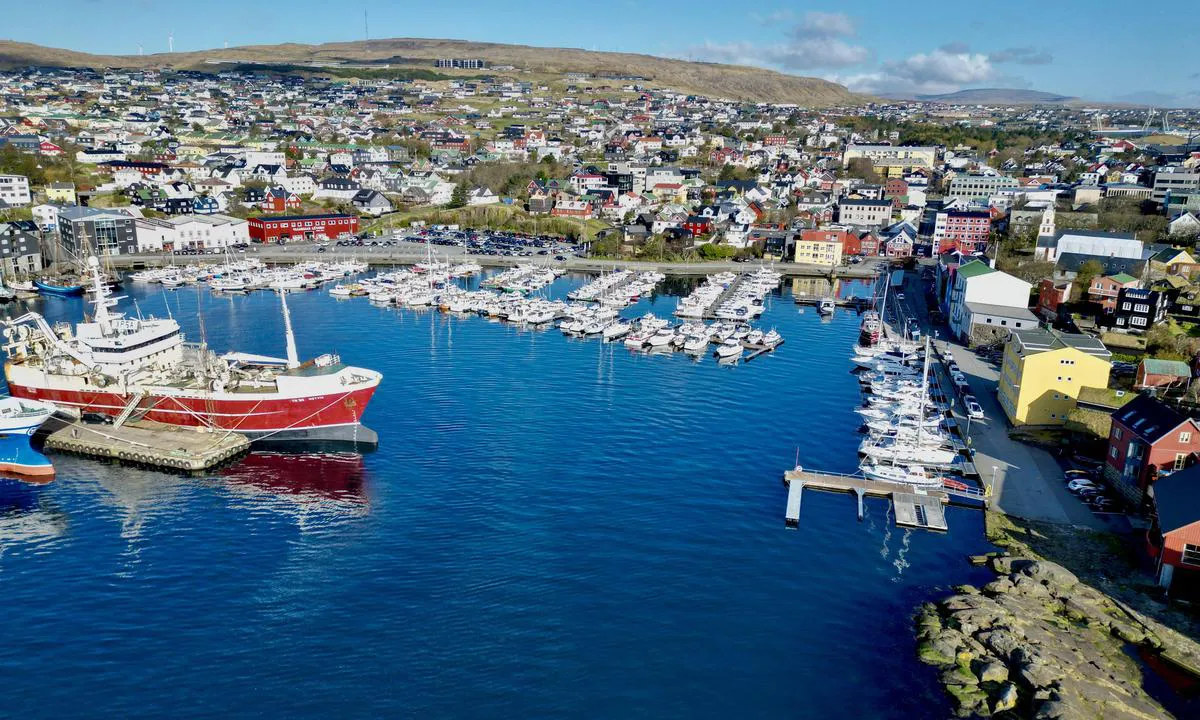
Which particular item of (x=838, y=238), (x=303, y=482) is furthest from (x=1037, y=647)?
(x=838, y=238)

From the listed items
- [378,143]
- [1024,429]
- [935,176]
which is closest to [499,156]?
[378,143]

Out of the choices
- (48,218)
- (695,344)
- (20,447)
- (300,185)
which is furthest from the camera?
(300,185)

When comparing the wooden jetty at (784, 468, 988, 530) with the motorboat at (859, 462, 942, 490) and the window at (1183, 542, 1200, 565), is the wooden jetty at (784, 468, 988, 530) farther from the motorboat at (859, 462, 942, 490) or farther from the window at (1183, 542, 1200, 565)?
the window at (1183, 542, 1200, 565)

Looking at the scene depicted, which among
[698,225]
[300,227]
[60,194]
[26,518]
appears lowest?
[26,518]

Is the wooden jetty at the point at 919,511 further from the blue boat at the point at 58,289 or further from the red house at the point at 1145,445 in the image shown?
the blue boat at the point at 58,289

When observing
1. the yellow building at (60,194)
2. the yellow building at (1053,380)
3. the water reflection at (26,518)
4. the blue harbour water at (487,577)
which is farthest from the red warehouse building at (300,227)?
the yellow building at (1053,380)

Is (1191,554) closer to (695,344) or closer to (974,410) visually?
(974,410)

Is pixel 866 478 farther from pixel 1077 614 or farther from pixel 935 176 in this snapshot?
pixel 935 176
